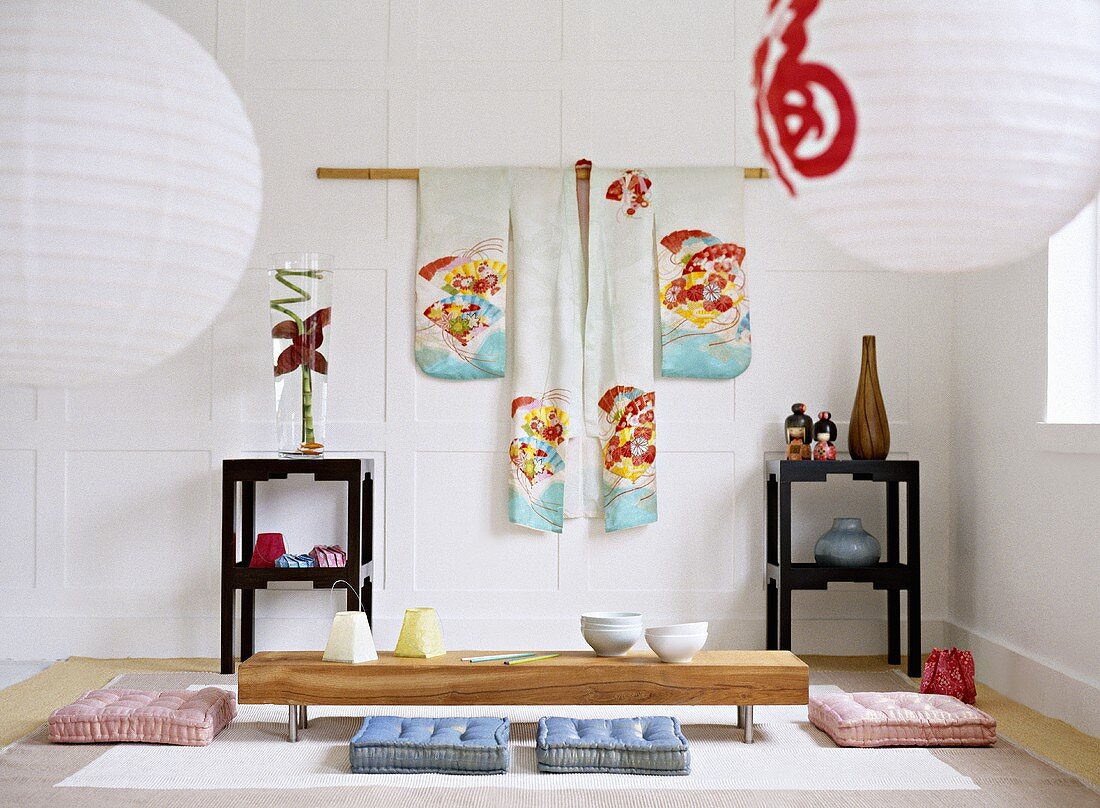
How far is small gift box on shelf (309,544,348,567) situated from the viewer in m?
4.04

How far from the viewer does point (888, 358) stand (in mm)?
4508

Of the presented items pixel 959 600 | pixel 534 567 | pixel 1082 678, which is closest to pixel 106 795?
pixel 534 567

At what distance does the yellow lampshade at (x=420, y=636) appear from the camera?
313 centimetres

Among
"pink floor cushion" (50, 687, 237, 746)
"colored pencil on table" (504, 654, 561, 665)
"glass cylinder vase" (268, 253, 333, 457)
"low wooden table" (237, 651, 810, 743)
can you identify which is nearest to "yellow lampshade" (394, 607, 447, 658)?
"low wooden table" (237, 651, 810, 743)

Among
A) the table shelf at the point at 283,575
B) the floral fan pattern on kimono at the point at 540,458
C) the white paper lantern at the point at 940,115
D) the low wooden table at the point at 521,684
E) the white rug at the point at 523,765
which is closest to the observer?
the white paper lantern at the point at 940,115

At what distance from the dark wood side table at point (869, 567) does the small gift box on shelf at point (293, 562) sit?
171 centimetres

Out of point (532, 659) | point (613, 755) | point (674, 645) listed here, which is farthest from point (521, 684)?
point (674, 645)

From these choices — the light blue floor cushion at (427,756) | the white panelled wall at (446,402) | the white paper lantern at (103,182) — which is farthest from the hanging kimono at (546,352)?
the white paper lantern at (103,182)

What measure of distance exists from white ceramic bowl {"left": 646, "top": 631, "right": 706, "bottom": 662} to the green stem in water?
167 centimetres

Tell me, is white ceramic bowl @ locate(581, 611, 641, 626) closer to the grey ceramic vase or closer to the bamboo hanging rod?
the grey ceramic vase

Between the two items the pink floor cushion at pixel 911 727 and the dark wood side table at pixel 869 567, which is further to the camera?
the dark wood side table at pixel 869 567

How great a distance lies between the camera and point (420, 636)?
10.3 ft

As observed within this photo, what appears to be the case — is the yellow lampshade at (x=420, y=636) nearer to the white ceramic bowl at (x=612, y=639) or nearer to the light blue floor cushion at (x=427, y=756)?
the light blue floor cushion at (x=427, y=756)

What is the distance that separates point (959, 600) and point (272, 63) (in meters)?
3.45
